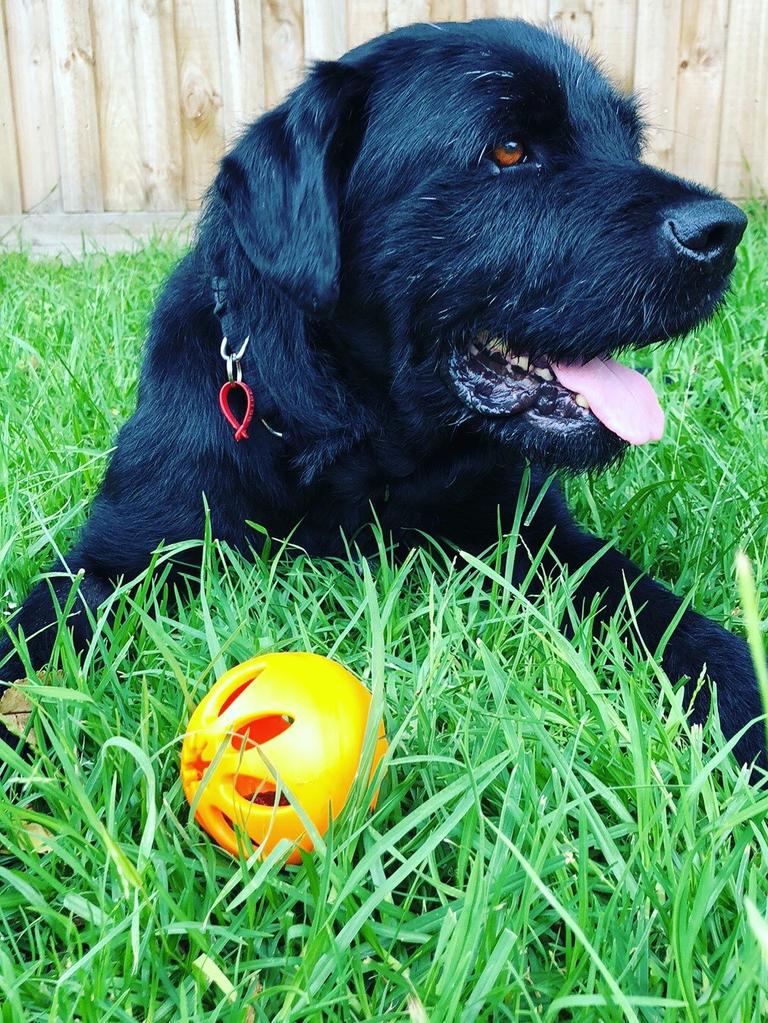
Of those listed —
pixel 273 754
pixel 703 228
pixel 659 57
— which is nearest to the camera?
pixel 273 754

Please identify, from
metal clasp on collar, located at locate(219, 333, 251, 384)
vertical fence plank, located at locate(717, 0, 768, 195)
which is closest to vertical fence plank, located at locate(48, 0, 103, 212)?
vertical fence plank, located at locate(717, 0, 768, 195)

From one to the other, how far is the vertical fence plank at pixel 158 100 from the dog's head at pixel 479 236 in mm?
3232

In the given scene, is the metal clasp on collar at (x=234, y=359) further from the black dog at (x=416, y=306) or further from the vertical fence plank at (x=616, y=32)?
the vertical fence plank at (x=616, y=32)

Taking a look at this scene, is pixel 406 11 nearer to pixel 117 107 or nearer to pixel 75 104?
pixel 117 107

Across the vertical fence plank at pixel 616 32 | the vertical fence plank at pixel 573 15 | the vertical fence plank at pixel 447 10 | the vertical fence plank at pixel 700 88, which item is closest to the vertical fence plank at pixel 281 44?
the vertical fence plank at pixel 447 10

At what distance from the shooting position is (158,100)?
15.4ft

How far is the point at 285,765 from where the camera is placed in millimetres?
1066

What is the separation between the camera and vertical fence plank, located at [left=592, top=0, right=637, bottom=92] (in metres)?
4.63

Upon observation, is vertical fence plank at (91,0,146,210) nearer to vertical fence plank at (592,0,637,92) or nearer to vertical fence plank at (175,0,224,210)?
vertical fence plank at (175,0,224,210)

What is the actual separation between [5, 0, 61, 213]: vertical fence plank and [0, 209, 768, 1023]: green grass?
3524mm

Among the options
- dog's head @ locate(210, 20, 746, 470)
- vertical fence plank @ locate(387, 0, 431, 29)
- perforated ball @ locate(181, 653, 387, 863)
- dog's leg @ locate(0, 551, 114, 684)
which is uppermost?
vertical fence plank @ locate(387, 0, 431, 29)

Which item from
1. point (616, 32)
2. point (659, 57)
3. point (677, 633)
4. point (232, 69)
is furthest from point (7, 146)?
point (677, 633)

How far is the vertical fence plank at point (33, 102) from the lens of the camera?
458cm

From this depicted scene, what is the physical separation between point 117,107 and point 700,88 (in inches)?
105
